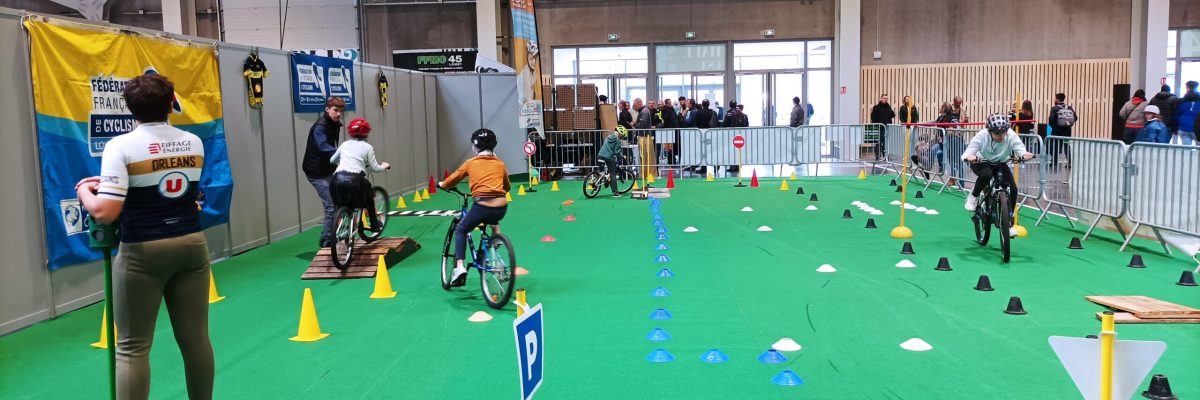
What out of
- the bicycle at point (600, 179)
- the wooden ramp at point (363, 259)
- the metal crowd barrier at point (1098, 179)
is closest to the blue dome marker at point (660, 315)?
the wooden ramp at point (363, 259)

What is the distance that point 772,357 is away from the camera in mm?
6191

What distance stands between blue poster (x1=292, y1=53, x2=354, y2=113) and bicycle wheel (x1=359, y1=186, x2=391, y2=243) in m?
1.78

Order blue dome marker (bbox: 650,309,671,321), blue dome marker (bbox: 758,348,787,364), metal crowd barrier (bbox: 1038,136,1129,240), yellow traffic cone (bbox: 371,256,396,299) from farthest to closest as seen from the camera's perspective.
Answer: metal crowd barrier (bbox: 1038,136,1129,240), yellow traffic cone (bbox: 371,256,396,299), blue dome marker (bbox: 650,309,671,321), blue dome marker (bbox: 758,348,787,364)

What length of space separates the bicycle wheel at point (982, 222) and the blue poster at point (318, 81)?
9.15 m

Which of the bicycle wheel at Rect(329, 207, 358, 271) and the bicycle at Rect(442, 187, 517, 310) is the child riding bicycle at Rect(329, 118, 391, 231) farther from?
the bicycle at Rect(442, 187, 517, 310)

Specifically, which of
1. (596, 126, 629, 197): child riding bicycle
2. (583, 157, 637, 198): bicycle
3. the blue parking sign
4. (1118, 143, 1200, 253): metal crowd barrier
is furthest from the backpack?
the blue parking sign

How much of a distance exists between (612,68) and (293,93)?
1989 cm

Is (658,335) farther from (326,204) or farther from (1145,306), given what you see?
(326,204)

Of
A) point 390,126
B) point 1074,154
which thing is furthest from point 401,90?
point 1074,154

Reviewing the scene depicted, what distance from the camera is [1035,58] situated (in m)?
30.5

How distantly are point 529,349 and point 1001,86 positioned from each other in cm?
3020

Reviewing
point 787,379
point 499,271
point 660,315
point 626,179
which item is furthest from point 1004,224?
point 626,179

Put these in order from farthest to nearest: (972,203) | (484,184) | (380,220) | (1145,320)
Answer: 1. (380,220)
2. (972,203)
3. (484,184)
4. (1145,320)

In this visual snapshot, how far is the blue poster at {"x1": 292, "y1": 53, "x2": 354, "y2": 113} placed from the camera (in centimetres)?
1348
